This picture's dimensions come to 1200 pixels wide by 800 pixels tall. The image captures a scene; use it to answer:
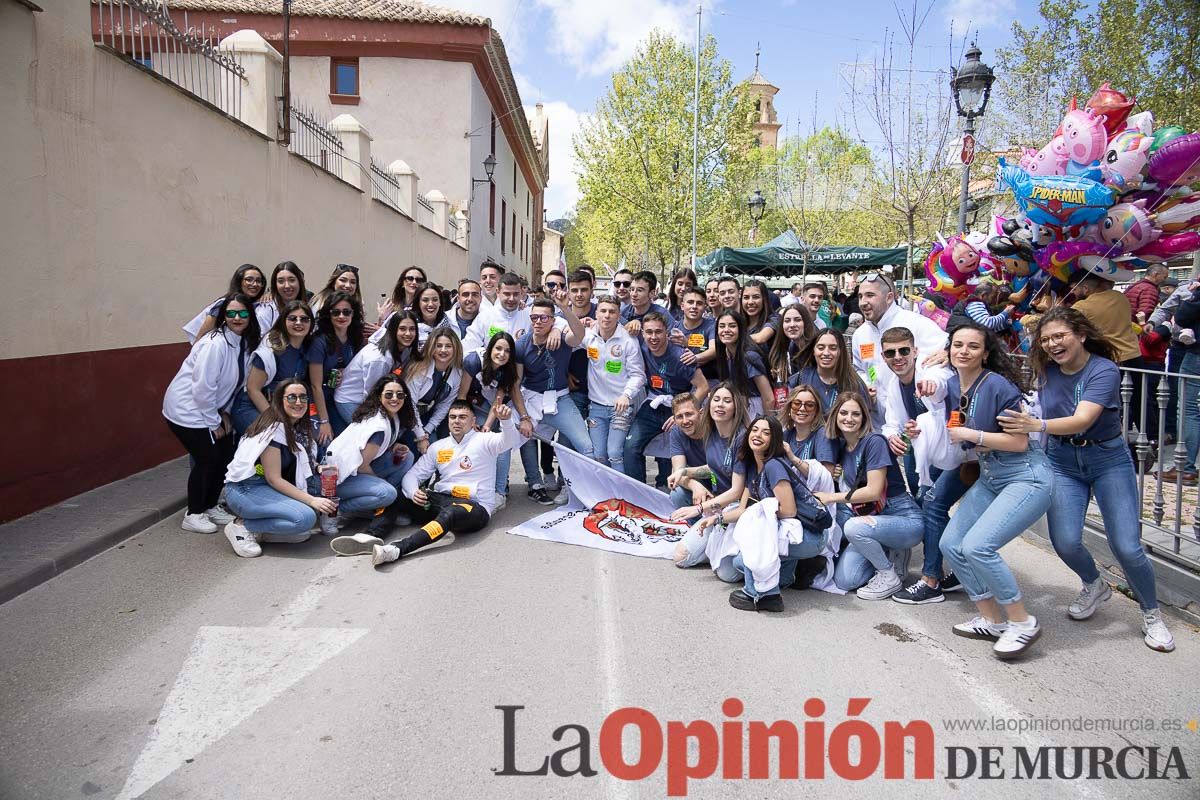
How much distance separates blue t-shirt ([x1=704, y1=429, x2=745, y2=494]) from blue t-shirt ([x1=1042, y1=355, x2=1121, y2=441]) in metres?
1.72

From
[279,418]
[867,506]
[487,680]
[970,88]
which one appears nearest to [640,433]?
[867,506]

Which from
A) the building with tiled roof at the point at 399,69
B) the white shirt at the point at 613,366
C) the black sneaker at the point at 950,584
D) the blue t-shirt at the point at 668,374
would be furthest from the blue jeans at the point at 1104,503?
the building with tiled roof at the point at 399,69

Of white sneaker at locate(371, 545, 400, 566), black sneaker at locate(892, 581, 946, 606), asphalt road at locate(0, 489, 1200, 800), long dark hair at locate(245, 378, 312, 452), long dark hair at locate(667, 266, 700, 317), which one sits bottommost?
asphalt road at locate(0, 489, 1200, 800)

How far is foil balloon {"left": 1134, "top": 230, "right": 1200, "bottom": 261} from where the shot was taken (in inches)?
218

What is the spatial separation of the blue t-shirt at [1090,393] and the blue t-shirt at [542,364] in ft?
12.5

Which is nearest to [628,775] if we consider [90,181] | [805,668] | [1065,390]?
[805,668]

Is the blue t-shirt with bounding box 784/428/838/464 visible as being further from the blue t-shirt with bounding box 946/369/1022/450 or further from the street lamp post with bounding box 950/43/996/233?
the street lamp post with bounding box 950/43/996/233

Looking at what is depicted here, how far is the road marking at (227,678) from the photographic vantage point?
2.94m

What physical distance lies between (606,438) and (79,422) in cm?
428

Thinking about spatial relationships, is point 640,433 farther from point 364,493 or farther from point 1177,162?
point 1177,162

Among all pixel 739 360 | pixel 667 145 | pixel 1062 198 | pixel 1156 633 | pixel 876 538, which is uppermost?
pixel 667 145

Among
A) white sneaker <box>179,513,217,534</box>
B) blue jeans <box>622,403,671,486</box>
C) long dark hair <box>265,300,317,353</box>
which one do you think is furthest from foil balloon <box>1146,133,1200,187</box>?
white sneaker <box>179,513,217,534</box>

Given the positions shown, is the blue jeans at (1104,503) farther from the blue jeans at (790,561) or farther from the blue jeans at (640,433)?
the blue jeans at (640,433)

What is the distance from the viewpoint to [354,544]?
527 cm
